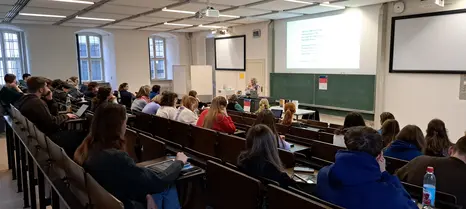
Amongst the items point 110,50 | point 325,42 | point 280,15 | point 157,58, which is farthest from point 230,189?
point 157,58

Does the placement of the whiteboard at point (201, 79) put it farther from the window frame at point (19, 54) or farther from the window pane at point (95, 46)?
the window frame at point (19, 54)

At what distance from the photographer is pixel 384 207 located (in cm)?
160

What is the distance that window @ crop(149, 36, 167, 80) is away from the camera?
13.1 m

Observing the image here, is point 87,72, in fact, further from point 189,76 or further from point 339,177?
point 339,177

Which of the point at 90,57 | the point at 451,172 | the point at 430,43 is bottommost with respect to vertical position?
the point at 451,172

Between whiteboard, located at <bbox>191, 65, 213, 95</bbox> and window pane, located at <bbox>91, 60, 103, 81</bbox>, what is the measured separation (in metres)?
3.69

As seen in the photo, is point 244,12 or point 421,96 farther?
point 244,12

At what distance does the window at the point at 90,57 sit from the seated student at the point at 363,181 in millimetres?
11778

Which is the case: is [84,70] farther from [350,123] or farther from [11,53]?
[350,123]

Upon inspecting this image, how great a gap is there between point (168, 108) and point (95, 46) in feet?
28.4

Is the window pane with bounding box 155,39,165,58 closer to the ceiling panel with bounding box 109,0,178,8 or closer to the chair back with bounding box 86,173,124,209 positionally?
the ceiling panel with bounding box 109,0,178,8

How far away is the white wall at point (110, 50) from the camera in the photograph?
10.3m

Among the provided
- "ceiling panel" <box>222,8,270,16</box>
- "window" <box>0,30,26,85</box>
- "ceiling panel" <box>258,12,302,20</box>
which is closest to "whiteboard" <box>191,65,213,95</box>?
"ceiling panel" <box>258,12,302,20</box>

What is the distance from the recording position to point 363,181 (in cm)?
161
